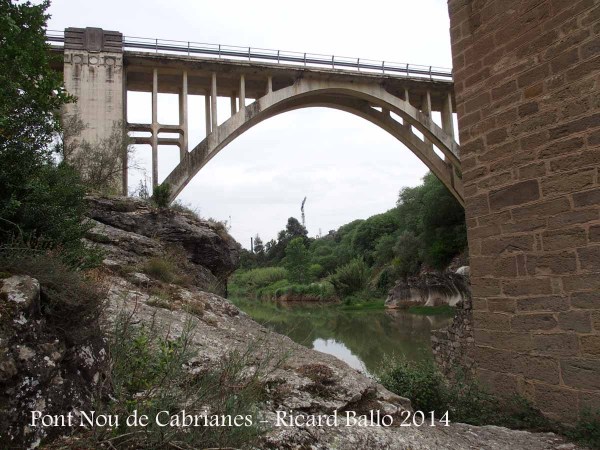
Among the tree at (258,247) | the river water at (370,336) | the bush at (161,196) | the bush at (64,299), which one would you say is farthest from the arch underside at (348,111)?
the tree at (258,247)

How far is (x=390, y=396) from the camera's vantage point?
3.59m

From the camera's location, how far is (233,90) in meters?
16.5

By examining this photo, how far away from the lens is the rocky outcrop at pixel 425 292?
83.8 ft

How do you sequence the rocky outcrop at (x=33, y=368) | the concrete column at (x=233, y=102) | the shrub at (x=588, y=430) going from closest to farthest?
the rocky outcrop at (x=33, y=368)
the shrub at (x=588, y=430)
the concrete column at (x=233, y=102)

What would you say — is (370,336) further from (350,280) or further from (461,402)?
(350,280)

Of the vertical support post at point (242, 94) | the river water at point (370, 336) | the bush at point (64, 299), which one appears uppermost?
the vertical support post at point (242, 94)

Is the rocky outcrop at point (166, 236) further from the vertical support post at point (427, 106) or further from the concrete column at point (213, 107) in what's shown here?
the vertical support post at point (427, 106)

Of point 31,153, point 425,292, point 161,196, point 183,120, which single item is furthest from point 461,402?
point 425,292

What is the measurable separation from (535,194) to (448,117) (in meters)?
15.8

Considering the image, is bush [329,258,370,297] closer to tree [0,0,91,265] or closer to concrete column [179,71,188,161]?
concrete column [179,71,188,161]

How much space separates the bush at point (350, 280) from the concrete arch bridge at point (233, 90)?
819 inches

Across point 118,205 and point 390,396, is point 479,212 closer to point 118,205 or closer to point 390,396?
point 390,396

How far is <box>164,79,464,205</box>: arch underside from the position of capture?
14.9 metres

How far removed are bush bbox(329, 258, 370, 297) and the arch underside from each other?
20735 mm
